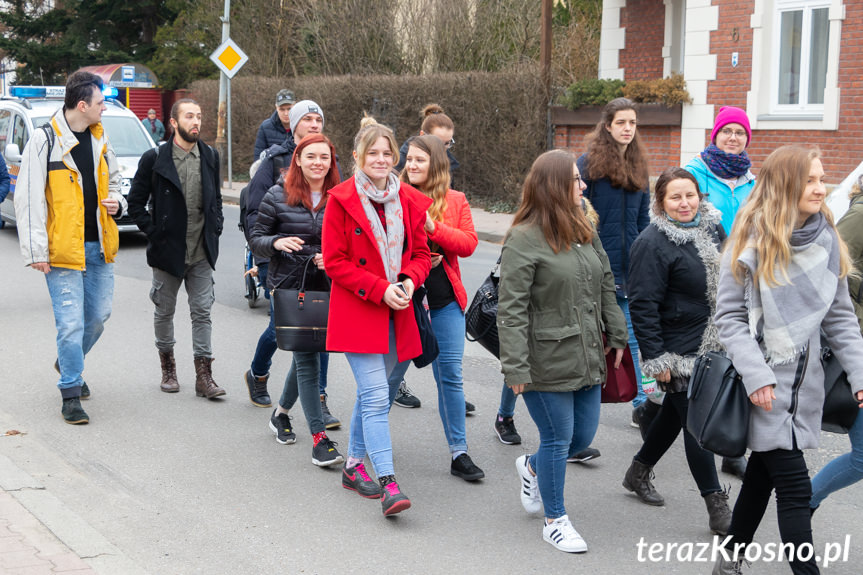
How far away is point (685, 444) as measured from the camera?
459 cm

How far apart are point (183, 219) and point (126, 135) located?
9884mm

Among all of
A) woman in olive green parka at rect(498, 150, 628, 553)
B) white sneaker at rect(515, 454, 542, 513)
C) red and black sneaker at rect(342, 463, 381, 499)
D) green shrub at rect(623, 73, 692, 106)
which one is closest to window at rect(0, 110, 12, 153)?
green shrub at rect(623, 73, 692, 106)

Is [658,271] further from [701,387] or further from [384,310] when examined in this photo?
[384,310]

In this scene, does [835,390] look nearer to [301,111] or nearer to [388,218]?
[388,218]

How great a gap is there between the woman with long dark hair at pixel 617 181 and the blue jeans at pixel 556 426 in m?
1.56

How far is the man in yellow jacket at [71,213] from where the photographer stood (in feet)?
19.7

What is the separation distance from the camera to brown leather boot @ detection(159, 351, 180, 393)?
691cm

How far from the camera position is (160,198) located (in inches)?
256

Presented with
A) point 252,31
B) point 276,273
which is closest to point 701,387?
point 276,273

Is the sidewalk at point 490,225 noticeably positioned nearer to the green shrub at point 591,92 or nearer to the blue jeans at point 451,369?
the green shrub at point 591,92

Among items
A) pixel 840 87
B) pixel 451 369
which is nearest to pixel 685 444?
pixel 451 369

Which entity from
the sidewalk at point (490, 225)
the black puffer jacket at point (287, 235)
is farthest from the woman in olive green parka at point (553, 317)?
the sidewalk at point (490, 225)

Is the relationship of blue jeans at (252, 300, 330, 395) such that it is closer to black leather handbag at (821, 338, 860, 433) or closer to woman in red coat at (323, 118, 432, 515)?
woman in red coat at (323, 118, 432, 515)

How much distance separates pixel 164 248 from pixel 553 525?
3.38m
